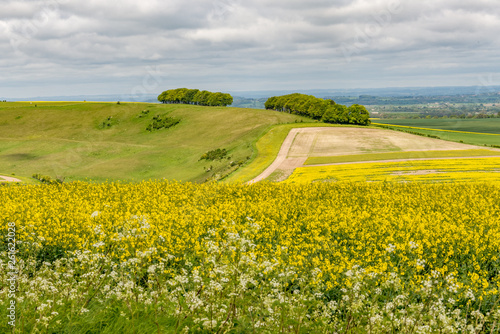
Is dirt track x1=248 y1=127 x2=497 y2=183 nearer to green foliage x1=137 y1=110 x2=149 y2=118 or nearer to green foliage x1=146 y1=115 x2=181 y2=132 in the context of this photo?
green foliage x1=146 y1=115 x2=181 y2=132

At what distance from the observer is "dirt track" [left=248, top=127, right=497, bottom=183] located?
60688 millimetres

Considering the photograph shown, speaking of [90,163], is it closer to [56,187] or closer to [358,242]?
[56,187]

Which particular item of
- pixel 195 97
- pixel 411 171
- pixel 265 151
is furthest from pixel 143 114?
pixel 411 171

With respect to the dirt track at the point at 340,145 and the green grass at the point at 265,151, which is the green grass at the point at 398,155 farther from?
the green grass at the point at 265,151

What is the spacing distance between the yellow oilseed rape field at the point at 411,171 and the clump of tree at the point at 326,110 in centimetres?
5292

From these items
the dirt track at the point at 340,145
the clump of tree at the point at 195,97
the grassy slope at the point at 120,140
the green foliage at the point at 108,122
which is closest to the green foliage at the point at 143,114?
the grassy slope at the point at 120,140

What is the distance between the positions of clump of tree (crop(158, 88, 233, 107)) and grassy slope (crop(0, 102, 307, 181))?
29.1 m

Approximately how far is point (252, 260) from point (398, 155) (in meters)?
58.1

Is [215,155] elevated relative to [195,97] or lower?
lower

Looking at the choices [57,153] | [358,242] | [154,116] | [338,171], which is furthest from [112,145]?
[358,242]

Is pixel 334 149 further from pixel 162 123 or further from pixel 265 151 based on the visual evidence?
pixel 162 123

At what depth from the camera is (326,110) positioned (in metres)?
110

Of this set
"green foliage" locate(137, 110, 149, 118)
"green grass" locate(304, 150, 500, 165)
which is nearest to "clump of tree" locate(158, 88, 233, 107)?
"green foliage" locate(137, 110, 149, 118)

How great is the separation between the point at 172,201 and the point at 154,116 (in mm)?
107519
